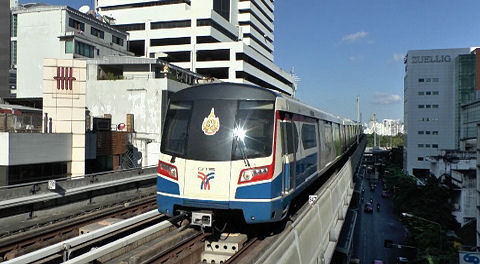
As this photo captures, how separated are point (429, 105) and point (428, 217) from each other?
1415 inches

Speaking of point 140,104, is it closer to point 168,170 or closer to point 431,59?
point 168,170

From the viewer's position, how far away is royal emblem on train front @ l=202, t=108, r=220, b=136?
7.96m

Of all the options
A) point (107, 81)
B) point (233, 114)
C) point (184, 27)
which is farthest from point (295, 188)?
point (184, 27)

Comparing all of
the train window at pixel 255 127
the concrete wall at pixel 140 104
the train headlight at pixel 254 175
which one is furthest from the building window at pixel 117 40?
the train headlight at pixel 254 175

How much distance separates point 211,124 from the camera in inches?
316

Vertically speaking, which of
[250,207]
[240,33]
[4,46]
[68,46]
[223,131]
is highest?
[240,33]

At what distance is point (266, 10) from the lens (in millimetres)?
74438

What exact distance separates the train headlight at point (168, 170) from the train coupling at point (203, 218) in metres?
0.86

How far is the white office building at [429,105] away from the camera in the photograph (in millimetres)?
64812

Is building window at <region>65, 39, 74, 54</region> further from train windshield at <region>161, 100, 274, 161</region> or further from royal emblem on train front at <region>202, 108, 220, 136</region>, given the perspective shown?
royal emblem on train front at <region>202, 108, 220, 136</region>

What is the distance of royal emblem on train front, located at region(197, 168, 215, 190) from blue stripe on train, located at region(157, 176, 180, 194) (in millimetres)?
556

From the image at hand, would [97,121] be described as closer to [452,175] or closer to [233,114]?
[233,114]

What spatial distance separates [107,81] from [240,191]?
21591 mm

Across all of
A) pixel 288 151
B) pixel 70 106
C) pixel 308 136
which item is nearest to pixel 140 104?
pixel 70 106
